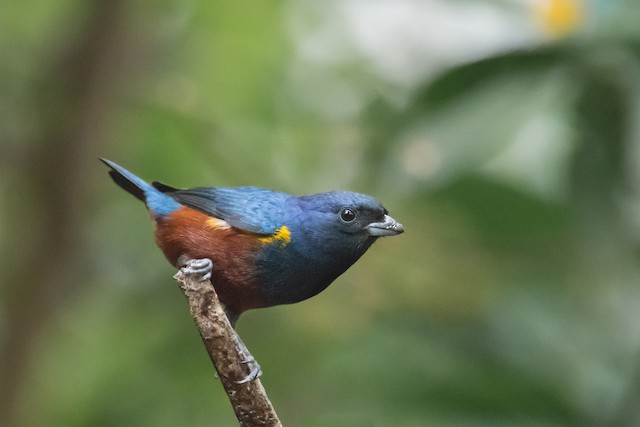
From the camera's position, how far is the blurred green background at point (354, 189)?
3875 mm

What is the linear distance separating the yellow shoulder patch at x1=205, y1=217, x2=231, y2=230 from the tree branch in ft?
1.67

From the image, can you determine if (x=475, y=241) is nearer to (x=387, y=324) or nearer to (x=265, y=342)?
(x=387, y=324)

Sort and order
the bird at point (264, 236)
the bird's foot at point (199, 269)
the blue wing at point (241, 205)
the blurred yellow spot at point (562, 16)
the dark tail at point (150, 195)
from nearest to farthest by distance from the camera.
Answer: the bird's foot at point (199, 269) → the bird at point (264, 236) → the blue wing at point (241, 205) → the dark tail at point (150, 195) → the blurred yellow spot at point (562, 16)

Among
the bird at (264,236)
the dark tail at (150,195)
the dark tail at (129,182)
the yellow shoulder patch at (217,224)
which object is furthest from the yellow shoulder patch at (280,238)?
the dark tail at (129,182)

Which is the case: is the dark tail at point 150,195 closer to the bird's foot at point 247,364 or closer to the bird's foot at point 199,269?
the bird's foot at point 199,269

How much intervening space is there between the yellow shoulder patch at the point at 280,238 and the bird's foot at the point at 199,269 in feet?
0.58

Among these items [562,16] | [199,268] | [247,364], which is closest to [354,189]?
[562,16]

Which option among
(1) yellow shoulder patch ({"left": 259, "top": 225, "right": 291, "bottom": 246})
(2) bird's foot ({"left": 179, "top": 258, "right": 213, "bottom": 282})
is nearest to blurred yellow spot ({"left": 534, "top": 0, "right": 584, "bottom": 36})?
(1) yellow shoulder patch ({"left": 259, "top": 225, "right": 291, "bottom": 246})

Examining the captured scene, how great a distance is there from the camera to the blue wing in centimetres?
284

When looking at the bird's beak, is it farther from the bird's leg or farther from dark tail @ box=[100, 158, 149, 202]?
dark tail @ box=[100, 158, 149, 202]

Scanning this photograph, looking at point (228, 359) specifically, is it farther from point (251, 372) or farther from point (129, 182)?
point (129, 182)

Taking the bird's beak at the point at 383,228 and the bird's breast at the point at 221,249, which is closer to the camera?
the bird's breast at the point at 221,249

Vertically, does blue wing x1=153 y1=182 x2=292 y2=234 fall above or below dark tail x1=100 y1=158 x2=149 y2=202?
above

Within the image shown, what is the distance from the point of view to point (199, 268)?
2.54 m
